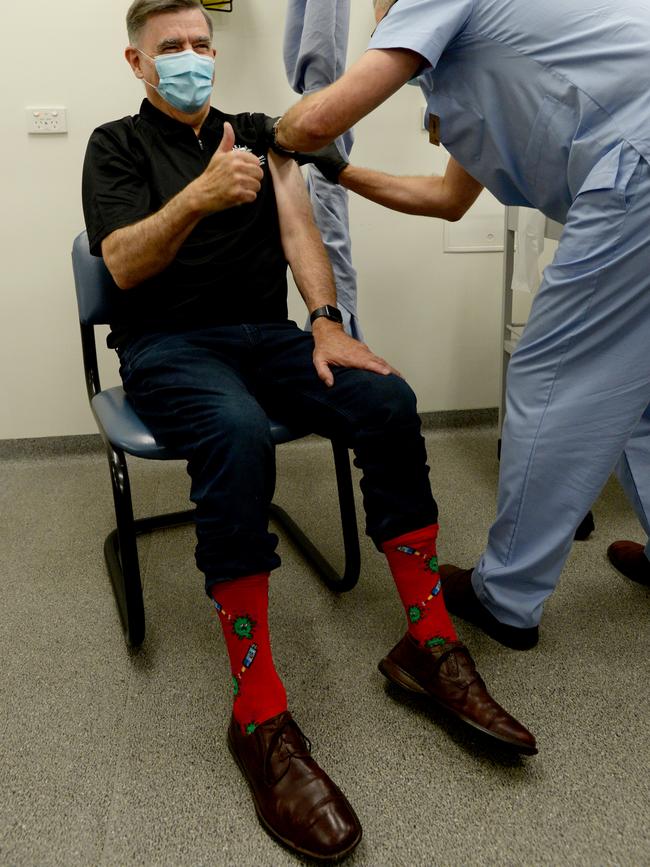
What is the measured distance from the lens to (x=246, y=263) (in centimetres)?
139

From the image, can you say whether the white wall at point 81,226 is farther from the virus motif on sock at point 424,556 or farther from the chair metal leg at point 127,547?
the virus motif on sock at point 424,556

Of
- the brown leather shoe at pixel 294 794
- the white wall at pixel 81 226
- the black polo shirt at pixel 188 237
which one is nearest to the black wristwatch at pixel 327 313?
the black polo shirt at pixel 188 237

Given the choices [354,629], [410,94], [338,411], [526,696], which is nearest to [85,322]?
[338,411]

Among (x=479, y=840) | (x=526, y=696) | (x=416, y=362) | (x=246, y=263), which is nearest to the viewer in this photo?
(x=479, y=840)

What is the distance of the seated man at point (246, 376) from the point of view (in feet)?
3.21

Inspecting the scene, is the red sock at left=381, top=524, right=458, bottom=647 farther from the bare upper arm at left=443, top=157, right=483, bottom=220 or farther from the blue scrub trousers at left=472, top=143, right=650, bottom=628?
the bare upper arm at left=443, top=157, right=483, bottom=220

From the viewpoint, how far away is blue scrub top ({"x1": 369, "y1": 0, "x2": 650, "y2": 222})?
0.99 meters

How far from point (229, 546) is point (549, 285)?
25.5 inches

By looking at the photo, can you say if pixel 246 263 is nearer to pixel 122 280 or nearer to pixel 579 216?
pixel 122 280

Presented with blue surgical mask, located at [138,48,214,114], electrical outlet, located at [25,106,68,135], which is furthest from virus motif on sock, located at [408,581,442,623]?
electrical outlet, located at [25,106,68,135]

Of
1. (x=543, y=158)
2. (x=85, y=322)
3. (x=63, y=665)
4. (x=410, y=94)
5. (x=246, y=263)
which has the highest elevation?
(x=410, y=94)

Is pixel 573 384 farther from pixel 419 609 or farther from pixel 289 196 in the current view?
pixel 289 196

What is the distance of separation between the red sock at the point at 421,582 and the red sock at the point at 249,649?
24 centimetres

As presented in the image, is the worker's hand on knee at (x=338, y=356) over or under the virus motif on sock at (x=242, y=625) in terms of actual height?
over
